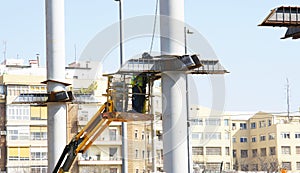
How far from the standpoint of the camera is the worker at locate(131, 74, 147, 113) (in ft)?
52.0

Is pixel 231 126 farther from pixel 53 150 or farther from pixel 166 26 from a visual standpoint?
pixel 166 26

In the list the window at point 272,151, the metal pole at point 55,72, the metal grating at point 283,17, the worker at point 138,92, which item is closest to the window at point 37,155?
the window at point 272,151

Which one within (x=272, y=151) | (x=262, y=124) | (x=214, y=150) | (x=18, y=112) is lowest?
(x=272, y=151)

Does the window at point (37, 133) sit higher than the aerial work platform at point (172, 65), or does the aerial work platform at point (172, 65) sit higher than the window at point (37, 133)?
the aerial work platform at point (172, 65)

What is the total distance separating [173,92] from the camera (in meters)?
14.6

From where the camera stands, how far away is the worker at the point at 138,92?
52.0 ft

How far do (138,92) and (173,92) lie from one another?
169cm

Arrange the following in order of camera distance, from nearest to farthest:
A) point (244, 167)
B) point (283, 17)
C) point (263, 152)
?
point (283, 17) → point (263, 152) → point (244, 167)

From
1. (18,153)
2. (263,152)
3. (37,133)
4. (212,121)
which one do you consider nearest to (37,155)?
(18,153)

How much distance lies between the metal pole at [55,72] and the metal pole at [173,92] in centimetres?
845

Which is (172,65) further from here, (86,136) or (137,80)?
(86,136)

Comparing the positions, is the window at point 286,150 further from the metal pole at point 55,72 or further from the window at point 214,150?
the metal pole at point 55,72

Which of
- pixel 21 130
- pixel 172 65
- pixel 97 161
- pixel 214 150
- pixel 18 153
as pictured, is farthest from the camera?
pixel 214 150

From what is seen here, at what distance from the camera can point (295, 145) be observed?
113 metres
